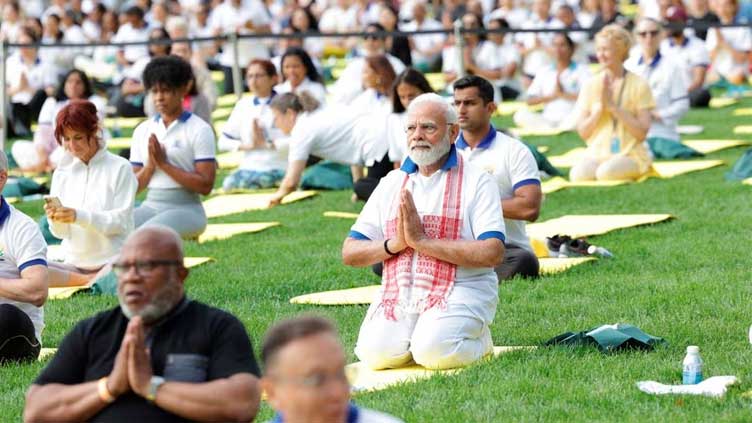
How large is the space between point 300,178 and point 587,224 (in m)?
2.81

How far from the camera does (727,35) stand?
68.8ft

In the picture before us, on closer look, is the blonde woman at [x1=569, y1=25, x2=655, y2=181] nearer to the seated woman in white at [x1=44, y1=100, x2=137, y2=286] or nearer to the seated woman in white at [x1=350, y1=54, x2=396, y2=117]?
the seated woman in white at [x1=350, y1=54, x2=396, y2=117]

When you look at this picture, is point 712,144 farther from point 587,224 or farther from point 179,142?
point 179,142

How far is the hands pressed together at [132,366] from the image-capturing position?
14.2 ft

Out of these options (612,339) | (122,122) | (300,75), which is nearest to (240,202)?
(300,75)

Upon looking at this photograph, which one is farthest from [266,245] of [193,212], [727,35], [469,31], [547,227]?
[727,35]

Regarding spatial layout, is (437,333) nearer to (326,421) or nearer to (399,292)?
(399,292)

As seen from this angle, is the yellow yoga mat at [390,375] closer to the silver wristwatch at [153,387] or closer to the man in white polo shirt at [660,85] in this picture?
the silver wristwatch at [153,387]

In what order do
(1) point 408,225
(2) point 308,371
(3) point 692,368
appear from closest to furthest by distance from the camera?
1. (2) point 308,371
2. (3) point 692,368
3. (1) point 408,225

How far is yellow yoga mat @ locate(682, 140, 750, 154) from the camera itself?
15484mm

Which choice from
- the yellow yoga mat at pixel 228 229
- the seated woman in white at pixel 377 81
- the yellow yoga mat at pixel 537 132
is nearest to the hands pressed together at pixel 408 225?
the yellow yoga mat at pixel 228 229

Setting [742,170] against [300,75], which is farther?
[300,75]

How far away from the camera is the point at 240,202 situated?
13.4 m

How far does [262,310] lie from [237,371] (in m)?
4.03
